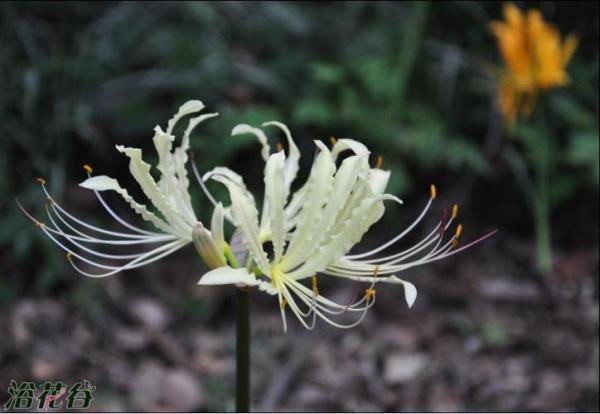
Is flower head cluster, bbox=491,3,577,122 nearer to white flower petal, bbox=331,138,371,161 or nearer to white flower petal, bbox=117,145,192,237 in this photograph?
white flower petal, bbox=331,138,371,161

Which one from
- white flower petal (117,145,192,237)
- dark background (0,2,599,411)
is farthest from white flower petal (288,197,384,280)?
dark background (0,2,599,411)

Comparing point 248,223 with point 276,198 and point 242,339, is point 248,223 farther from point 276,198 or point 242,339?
point 242,339

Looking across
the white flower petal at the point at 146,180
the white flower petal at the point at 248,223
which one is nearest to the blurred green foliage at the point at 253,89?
the white flower petal at the point at 146,180

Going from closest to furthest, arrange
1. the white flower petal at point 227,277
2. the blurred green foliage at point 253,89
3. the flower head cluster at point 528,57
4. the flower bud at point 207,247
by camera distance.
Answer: the white flower petal at point 227,277 < the flower bud at point 207,247 < the flower head cluster at point 528,57 < the blurred green foliage at point 253,89

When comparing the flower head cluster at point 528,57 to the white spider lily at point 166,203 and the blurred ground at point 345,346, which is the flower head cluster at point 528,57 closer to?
the blurred ground at point 345,346

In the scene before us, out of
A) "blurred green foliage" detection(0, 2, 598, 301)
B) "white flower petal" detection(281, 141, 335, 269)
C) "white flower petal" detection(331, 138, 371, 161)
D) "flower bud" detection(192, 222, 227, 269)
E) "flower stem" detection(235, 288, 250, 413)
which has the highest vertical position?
"blurred green foliage" detection(0, 2, 598, 301)

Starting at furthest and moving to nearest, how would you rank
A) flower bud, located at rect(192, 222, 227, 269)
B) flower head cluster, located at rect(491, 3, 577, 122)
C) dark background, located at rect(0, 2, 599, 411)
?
flower head cluster, located at rect(491, 3, 577, 122), dark background, located at rect(0, 2, 599, 411), flower bud, located at rect(192, 222, 227, 269)

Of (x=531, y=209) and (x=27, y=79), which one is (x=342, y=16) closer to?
(x=531, y=209)
